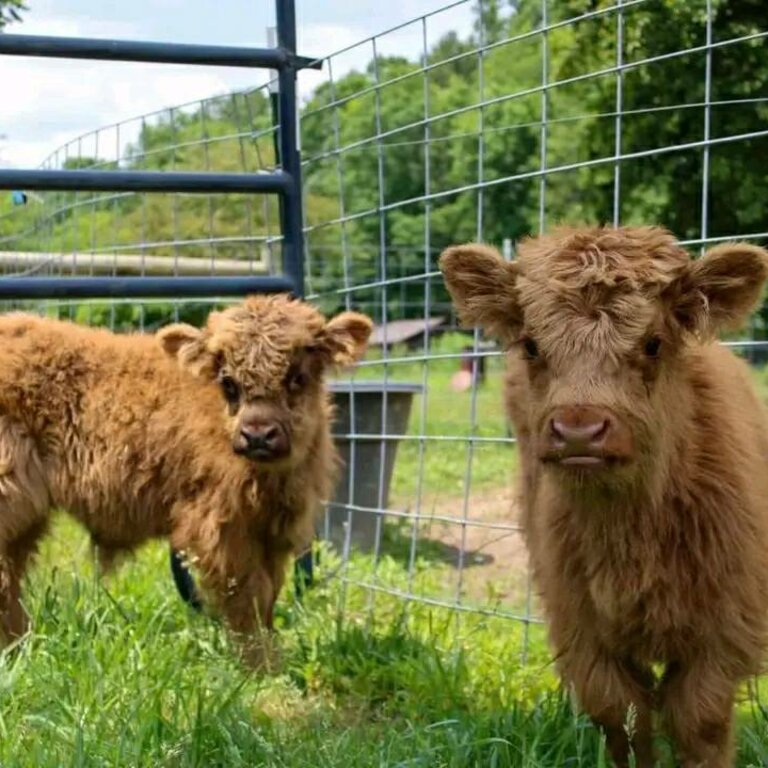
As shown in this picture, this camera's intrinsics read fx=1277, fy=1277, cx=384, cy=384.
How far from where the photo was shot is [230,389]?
5.55 metres

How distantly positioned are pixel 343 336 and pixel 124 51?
60.2 inches

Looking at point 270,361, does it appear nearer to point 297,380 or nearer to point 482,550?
point 297,380

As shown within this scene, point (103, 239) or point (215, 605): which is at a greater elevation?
point (103, 239)

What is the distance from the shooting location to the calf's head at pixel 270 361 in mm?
5402

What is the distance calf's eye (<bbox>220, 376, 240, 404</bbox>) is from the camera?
18.1 ft

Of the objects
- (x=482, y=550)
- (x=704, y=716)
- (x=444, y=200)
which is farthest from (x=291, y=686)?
(x=444, y=200)

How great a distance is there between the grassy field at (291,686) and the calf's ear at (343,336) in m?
1.12

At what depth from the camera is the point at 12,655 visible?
4.96 m

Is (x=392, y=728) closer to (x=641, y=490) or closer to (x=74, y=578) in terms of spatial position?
(x=641, y=490)

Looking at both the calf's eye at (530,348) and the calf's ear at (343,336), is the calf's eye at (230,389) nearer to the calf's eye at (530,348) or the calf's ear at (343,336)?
the calf's ear at (343,336)

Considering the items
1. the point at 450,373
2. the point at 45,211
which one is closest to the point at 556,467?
the point at 45,211

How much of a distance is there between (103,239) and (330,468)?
6.66 m

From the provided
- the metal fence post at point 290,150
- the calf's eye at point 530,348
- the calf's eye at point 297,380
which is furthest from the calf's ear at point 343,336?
the calf's eye at point 530,348

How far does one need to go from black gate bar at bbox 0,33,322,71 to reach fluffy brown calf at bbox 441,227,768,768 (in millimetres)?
2107
